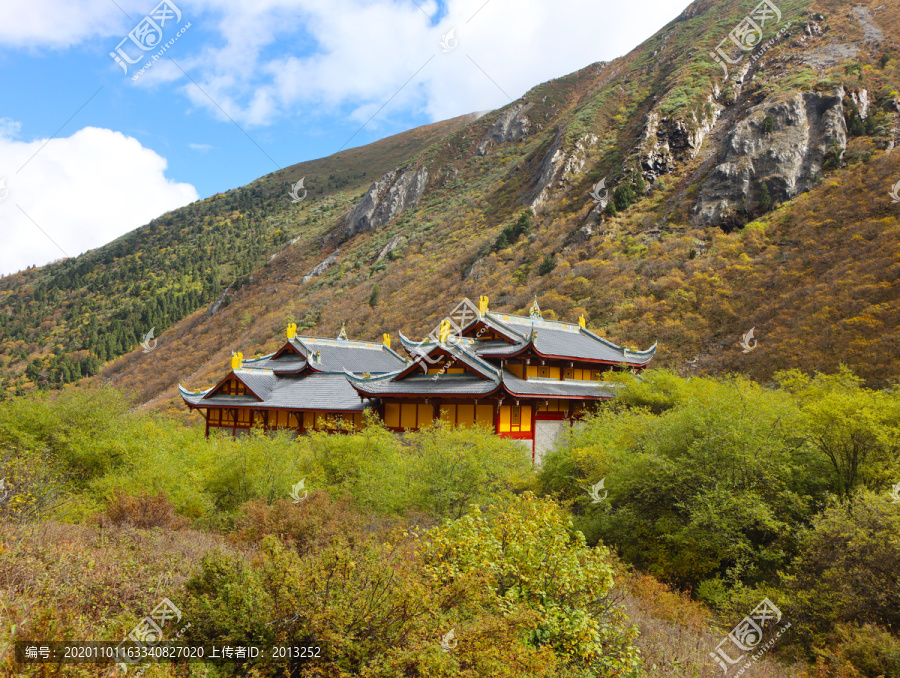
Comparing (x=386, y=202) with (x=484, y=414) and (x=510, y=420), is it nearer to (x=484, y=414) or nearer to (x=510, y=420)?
(x=510, y=420)

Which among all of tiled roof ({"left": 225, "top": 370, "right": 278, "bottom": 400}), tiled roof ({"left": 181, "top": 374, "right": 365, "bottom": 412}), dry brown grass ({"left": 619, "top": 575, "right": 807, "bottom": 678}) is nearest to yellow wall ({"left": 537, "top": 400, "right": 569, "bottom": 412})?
tiled roof ({"left": 181, "top": 374, "right": 365, "bottom": 412})

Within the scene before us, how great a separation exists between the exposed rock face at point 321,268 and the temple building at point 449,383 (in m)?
62.1

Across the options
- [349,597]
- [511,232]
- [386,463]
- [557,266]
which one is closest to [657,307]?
[557,266]

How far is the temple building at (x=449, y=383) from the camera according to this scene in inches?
987

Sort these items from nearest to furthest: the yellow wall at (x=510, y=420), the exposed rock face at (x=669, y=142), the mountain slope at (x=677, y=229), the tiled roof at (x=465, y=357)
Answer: the tiled roof at (x=465, y=357) < the yellow wall at (x=510, y=420) < the mountain slope at (x=677, y=229) < the exposed rock face at (x=669, y=142)

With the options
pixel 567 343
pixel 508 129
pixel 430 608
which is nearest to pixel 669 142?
pixel 567 343

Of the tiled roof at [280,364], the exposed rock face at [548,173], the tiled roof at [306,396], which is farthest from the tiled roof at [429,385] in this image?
the exposed rock face at [548,173]

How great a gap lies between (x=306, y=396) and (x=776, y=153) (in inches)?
2255

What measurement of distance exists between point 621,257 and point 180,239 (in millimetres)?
136058

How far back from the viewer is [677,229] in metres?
59.6

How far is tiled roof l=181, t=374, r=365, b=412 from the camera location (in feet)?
97.6

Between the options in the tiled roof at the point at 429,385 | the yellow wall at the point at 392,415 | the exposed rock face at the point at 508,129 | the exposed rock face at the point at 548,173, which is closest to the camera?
the tiled roof at the point at 429,385

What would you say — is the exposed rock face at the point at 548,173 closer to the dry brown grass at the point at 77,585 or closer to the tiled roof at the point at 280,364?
the tiled roof at the point at 280,364

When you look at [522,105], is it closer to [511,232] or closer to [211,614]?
[511,232]
